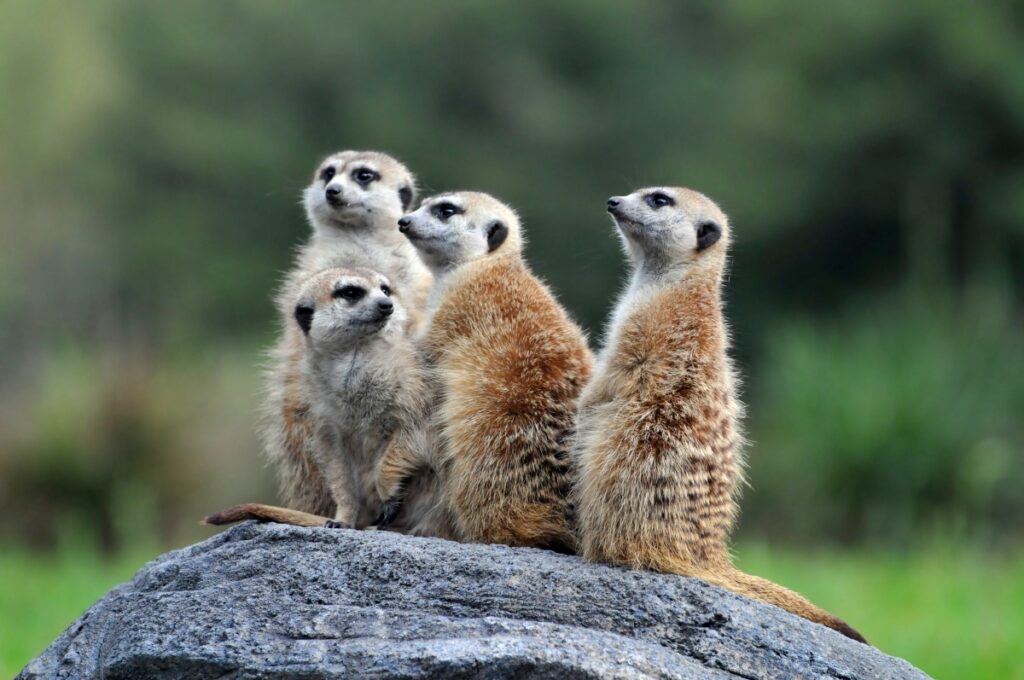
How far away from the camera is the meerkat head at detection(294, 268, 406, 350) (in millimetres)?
4816

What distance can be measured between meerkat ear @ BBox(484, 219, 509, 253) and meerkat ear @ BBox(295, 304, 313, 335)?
2.10 feet

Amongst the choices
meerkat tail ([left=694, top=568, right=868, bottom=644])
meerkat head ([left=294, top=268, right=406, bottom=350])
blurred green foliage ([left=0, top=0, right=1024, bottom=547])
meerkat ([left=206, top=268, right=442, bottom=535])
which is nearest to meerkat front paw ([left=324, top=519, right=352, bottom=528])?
meerkat ([left=206, top=268, right=442, bottom=535])

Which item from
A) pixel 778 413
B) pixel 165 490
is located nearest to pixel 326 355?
pixel 165 490

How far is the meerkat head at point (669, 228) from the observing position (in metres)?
4.75

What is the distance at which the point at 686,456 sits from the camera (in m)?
4.39

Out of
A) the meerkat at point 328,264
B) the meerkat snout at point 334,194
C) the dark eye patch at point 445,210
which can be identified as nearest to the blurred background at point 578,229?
the meerkat at point 328,264

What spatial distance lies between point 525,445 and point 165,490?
287 inches

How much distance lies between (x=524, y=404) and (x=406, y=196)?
5.40 feet

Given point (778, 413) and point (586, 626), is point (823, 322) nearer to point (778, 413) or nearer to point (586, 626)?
point (778, 413)

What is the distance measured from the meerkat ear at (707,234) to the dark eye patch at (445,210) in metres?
0.82

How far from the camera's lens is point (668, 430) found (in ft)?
14.5

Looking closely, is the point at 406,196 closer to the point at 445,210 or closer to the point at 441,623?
the point at 445,210

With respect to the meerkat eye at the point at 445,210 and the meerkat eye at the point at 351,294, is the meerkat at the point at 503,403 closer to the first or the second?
the meerkat eye at the point at 445,210

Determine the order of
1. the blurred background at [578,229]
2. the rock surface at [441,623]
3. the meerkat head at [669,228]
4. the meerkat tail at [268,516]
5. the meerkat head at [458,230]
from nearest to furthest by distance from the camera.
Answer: the rock surface at [441,623] < the meerkat tail at [268,516] < the meerkat head at [669,228] < the meerkat head at [458,230] < the blurred background at [578,229]
